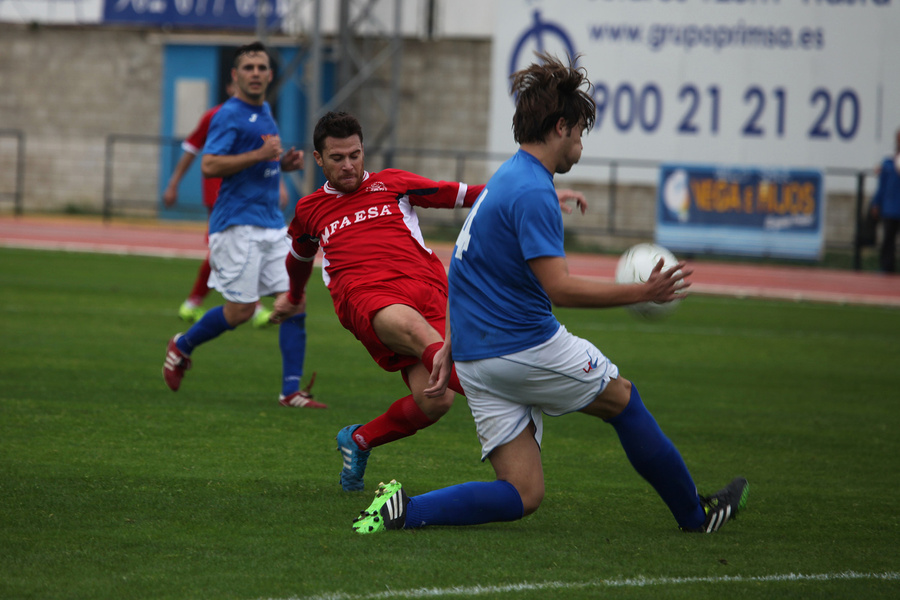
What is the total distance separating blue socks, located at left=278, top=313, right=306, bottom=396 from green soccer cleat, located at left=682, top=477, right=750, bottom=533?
3.35 metres

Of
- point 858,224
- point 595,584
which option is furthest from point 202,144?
point 858,224

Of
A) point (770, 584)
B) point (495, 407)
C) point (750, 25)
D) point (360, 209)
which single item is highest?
point (750, 25)

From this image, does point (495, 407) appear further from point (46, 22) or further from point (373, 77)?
point (46, 22)

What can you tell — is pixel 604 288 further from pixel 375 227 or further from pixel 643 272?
pixel 375 227

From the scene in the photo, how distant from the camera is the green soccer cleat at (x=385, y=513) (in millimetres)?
4602

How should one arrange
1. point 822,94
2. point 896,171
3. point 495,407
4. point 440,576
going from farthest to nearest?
1. point 822,94
2. point 896,171
3. point 495,407
4. point 440,576

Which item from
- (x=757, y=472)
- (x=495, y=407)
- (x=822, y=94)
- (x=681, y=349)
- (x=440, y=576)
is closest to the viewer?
(x=440, y=576)

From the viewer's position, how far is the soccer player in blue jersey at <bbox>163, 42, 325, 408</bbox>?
7527 millimetres

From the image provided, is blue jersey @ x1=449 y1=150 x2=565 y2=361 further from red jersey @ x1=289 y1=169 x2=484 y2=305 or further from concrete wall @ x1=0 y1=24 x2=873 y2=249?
concrete wall @ x1=0 y1=24 x2=873 y2=249

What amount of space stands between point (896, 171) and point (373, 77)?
1165 cm

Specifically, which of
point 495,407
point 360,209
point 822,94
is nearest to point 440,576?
point 495,407

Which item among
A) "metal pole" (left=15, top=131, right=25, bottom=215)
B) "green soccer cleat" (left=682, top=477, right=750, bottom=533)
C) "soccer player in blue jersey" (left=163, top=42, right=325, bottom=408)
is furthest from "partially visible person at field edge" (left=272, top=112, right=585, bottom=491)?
"metal pole" (left=15, top=131, right=25, bottom=215)

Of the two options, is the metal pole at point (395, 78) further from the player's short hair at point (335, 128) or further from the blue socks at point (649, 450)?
the blue socks at point (649, 450)

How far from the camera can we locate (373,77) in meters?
A: 25.1
